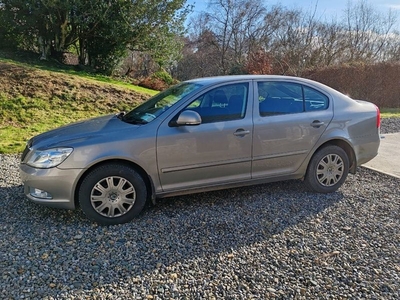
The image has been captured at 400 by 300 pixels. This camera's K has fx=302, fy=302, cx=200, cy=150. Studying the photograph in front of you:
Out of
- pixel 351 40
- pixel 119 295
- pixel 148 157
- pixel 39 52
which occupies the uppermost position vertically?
pixel 351 40

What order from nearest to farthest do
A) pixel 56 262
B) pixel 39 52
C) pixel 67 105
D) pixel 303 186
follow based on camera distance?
1. pixel 56 262
2. pixel 303 186
3. pixel 67 105
4. pixel 39 52

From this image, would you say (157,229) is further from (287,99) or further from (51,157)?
(287,99)

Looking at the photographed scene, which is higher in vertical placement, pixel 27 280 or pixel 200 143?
pixel 200 143

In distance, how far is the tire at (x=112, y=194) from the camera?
124 inches

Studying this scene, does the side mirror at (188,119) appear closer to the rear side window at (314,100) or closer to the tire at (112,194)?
the tire at (112,194)

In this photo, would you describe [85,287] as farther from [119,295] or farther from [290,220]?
[290,220]

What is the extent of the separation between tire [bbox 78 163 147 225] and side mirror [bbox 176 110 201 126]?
2.43 ft

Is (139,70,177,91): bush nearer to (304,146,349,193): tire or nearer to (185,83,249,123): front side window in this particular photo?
(185,83,249,123): front side window

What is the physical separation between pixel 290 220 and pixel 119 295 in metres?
1.97

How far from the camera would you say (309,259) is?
267 centimetres

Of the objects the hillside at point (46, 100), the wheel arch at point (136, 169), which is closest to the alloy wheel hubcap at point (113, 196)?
the wheel arch at point (136, 169)

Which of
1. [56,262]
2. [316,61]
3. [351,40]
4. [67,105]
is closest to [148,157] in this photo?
[56,262]

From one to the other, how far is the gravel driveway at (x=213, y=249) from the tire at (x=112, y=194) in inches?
4.8

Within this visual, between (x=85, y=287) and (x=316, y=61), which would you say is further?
(x=316, y=61)
